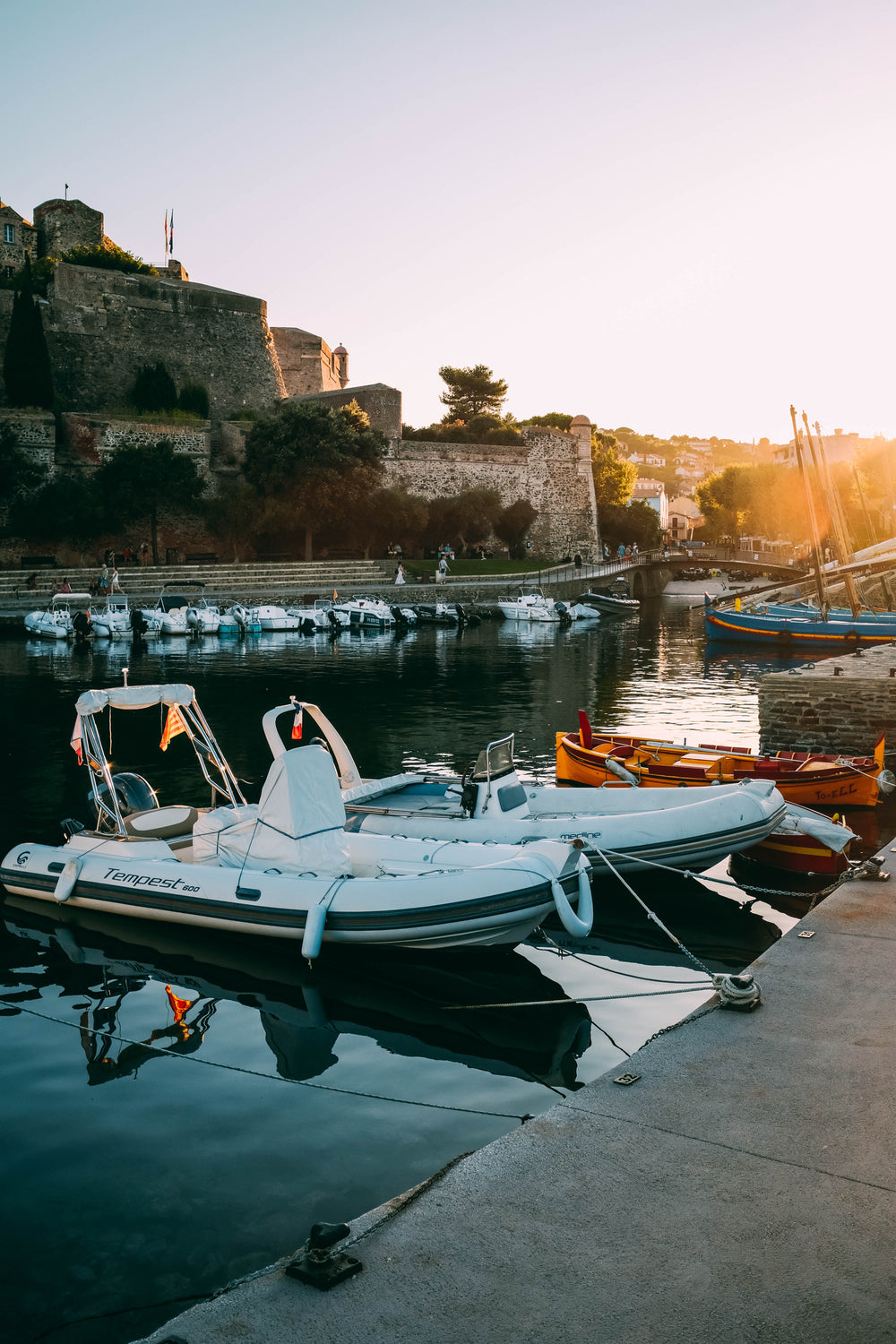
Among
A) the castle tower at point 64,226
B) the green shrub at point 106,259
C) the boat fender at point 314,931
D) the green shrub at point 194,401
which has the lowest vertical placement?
the boat fender at point 314,931

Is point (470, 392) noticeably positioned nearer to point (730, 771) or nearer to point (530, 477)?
point (530, 477)

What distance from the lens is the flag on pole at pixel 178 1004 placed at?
8.32 metres

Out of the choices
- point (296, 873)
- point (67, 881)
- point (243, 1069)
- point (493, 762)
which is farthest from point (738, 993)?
point (67, 881)

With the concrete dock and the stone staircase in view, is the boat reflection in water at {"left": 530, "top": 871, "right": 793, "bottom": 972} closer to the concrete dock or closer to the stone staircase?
the concrete dock

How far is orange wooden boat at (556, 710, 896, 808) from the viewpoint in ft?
42.2

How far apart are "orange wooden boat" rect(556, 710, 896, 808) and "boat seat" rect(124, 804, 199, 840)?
513 centimetres

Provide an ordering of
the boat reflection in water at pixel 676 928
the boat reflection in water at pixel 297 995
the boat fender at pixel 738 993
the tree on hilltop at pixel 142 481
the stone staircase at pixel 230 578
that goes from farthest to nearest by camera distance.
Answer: the tree on hilltop at pixel 142 481
the stone staircase at pixel 230 578
the boat reflection in water at pixel 676 928
the boat reflection in water at pixel 297 995
the boat fender at pixel 738 993

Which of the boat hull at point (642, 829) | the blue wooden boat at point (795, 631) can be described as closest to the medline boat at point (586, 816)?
the boat hull at point (642, 829)

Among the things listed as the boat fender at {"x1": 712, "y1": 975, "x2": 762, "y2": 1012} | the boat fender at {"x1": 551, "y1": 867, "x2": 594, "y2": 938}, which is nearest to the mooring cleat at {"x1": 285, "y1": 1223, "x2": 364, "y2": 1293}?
the boat fender at {"x1": 712, "y1": 975, "x2": 762, "y2": 1012}

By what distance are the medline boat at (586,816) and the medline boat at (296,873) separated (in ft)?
2.11

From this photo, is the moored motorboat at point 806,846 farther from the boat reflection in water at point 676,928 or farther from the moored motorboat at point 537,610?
the moored motorboat at point 537,610

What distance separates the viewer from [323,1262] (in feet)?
12.5

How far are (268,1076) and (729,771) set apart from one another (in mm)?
7602

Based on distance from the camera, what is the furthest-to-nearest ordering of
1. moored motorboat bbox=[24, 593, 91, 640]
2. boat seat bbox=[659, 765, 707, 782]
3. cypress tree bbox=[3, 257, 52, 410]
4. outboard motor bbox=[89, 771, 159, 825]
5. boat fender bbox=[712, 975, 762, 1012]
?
cypress tree bbox=[3, 257, 52, 410] < moored motorboat bbox=[24, 593, 91, 640] < boat seat bbox=[659, 765, 707, 782] < outboard motor bbox=[89, 771, 159, 825] < boat fender bbox=[712, 975, 762, 1012]
